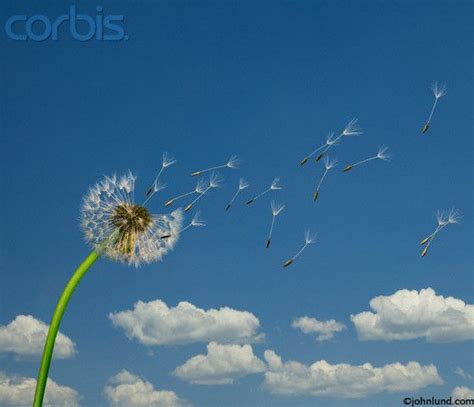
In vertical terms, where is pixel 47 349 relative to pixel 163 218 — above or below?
below

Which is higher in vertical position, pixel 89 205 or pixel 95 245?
pixel 89 205

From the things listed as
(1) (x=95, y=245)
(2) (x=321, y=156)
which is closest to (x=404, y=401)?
(2) (x=321, y=156)

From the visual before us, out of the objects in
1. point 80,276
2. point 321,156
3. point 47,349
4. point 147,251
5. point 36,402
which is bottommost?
point 36,402

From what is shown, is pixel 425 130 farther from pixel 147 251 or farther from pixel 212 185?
pixel 147 251

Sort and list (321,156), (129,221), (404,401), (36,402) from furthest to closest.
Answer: (404,401) → (129,221) → (321,156) → (36,402)

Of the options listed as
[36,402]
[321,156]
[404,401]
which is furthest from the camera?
[404,401]

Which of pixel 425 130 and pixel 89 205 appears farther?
pixel 89 205

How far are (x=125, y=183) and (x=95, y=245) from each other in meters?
1.90

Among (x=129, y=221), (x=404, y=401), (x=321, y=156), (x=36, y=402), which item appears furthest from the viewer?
(x=404, y=401)

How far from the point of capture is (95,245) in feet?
53.5

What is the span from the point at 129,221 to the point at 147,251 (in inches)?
31.5

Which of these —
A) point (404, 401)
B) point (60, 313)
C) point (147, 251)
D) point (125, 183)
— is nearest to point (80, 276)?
point (60, 313)

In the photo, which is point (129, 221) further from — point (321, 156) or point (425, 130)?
point (425, 130)

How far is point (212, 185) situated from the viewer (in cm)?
1659
